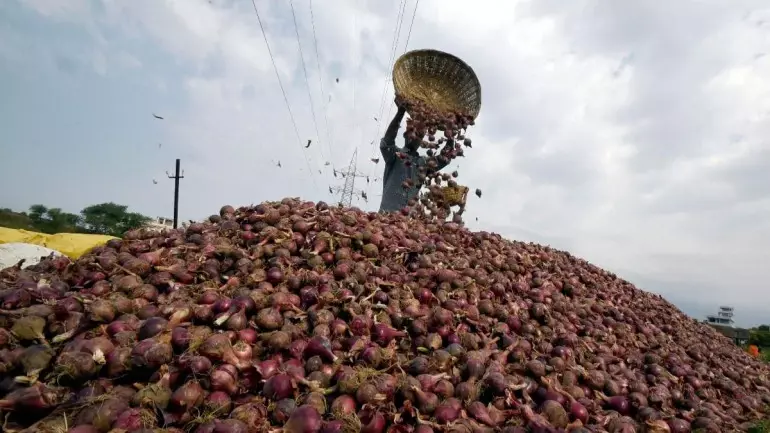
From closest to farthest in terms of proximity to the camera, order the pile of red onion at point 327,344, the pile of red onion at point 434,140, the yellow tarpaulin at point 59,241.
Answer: the pile of red onion at point 327,344 < the yellow tarpaulin at point 59,241 < the pile of red onion at point 434,140

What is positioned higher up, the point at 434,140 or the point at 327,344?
the point at 434,140

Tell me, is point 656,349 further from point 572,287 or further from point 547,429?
point 547,429

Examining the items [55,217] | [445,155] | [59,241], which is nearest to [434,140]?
[445,155]

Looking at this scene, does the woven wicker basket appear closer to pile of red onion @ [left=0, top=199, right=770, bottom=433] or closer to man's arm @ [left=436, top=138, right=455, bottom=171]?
man's arm @ [left=436, top=138, right=455, bottom=171]

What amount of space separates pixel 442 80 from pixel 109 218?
3160cm

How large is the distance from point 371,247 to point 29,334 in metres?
2.82

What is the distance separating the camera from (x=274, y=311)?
3238mm

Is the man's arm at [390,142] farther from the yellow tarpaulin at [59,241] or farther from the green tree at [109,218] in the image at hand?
the green tree at [109,218]

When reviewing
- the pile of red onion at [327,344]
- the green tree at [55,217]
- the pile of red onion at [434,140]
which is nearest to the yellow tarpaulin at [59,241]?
the pile of red onion at [327,344]

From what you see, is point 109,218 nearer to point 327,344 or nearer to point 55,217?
point 55,217

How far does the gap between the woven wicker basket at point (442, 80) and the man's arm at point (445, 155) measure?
1.15 meters

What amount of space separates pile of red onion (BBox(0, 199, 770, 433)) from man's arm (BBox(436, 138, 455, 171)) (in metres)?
5.60

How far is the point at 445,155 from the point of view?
10594 millimetres

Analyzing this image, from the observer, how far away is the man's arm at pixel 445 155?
1049cm
